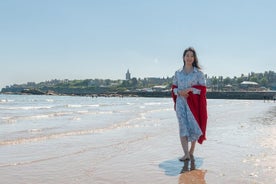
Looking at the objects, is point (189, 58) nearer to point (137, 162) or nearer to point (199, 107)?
point (199, 107)

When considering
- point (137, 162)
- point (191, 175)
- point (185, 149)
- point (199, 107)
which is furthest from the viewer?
point (199, 107)

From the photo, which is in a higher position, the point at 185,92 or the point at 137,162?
the point at 185,92

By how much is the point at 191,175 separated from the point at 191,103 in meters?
1.65

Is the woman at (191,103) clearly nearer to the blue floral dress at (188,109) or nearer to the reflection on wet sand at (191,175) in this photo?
the blue floral dress at (188,109)

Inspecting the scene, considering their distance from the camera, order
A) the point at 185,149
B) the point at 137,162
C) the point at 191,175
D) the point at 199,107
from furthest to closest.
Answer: the point at 199,107 < the point at 185,149 < the point at 137,162 < the point at 191,175

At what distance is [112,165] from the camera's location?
238 inches

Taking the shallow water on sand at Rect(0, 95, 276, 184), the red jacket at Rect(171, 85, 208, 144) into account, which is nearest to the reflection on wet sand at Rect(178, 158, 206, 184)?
the shallow water on sand at Rect(0, 95, 276, 184)

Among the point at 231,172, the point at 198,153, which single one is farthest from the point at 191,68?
the point at 231,172

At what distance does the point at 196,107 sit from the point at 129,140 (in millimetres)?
3265

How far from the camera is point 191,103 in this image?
6.68 metres

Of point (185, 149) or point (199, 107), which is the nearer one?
point (185, 149)

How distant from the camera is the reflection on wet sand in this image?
4.96m

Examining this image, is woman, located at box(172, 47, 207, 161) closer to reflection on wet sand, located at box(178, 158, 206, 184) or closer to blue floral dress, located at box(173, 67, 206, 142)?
blue floral dress, located at box(173, 67, 206, 142)

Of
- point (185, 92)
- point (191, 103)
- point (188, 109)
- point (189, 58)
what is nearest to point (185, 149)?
point (188, 109)
